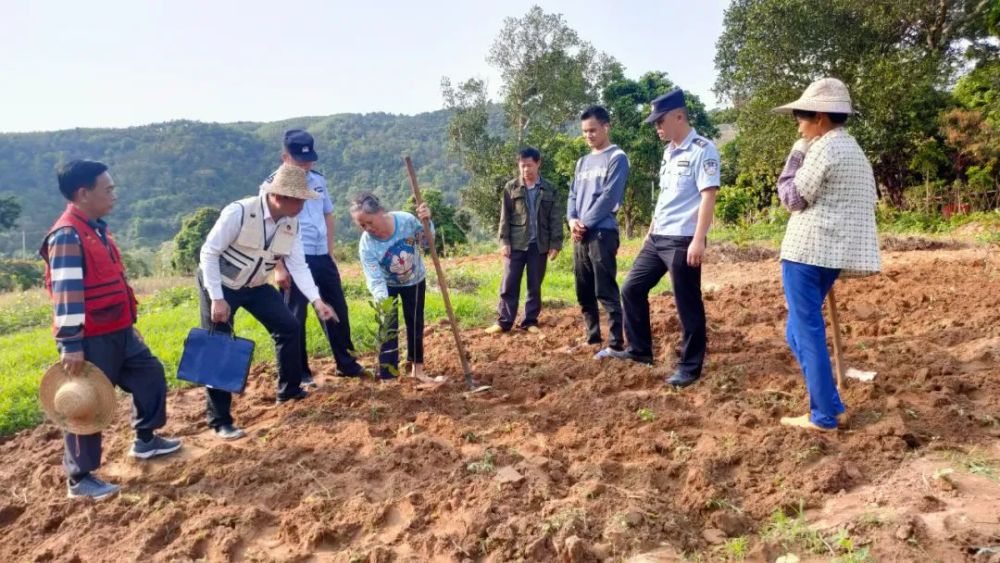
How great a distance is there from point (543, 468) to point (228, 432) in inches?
81.7

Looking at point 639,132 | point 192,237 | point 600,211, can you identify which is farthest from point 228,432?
point 192,237

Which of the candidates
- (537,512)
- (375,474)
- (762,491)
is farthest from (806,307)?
(375,474)

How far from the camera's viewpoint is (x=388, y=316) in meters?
4.31

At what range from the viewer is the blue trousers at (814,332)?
3076 millimetres

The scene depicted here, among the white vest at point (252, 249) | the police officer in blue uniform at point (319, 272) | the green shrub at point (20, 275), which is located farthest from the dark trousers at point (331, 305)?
the green shrub at point (20, 275)

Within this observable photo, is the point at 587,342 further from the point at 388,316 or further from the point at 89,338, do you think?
the point at 89,338

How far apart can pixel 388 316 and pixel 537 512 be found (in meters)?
2.01

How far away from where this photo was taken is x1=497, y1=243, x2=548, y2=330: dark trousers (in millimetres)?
6012

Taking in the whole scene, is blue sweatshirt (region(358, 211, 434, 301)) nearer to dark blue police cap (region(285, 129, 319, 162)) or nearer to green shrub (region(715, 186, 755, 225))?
A: dark blue police cap (region(285, 129, 319, 162))

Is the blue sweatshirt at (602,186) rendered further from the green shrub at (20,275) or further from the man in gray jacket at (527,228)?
the green shrub at (20,275)

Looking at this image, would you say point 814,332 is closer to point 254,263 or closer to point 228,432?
point 254,263

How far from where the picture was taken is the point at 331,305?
4848 millimetres

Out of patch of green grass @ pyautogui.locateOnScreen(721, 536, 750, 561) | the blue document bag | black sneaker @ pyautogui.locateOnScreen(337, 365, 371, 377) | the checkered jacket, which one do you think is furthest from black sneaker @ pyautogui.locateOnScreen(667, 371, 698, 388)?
the blue document bag

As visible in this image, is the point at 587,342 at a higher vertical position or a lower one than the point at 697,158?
lower
